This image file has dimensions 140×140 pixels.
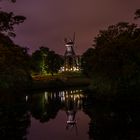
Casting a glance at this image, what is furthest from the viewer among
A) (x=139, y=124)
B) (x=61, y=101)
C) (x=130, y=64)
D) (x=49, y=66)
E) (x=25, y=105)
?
(x=49, y=66)

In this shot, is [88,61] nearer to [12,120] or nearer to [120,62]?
[120,62]

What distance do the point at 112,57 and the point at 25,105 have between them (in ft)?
52.1

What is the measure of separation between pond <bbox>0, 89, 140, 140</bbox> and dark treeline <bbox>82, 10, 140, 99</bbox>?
17.2ft

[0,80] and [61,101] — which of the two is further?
[61,101]

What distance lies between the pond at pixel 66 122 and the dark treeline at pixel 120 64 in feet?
17.2

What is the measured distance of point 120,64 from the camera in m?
67.4

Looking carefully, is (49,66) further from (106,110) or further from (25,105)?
(106,110)

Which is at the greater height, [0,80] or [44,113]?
[0,80]

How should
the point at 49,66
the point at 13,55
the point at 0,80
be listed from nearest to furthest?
1. the point at 13,55
2. the point at 0,80
3. the point at 49,66

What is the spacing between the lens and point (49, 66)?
517ft

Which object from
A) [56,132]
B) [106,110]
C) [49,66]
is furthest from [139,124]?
Result: [49,66]

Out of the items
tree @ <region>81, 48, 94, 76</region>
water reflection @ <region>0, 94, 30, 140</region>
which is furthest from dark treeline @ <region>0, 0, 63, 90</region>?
tree @ <region>81, 48, 94, 76</region>

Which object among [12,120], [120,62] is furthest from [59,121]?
[120,62]

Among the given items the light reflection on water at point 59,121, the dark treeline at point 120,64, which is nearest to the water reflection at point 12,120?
the light reflection on water at point 59,121
